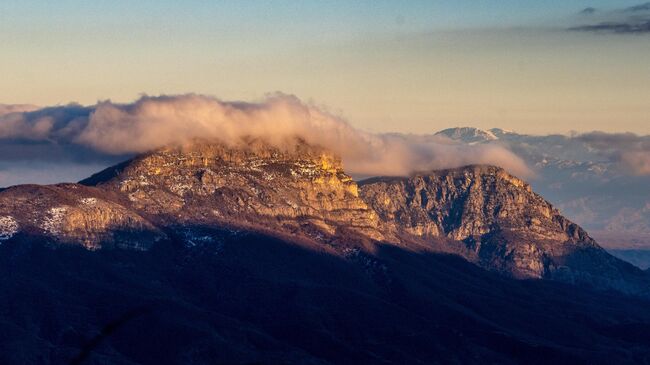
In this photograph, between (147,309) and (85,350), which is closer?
(85,350)
